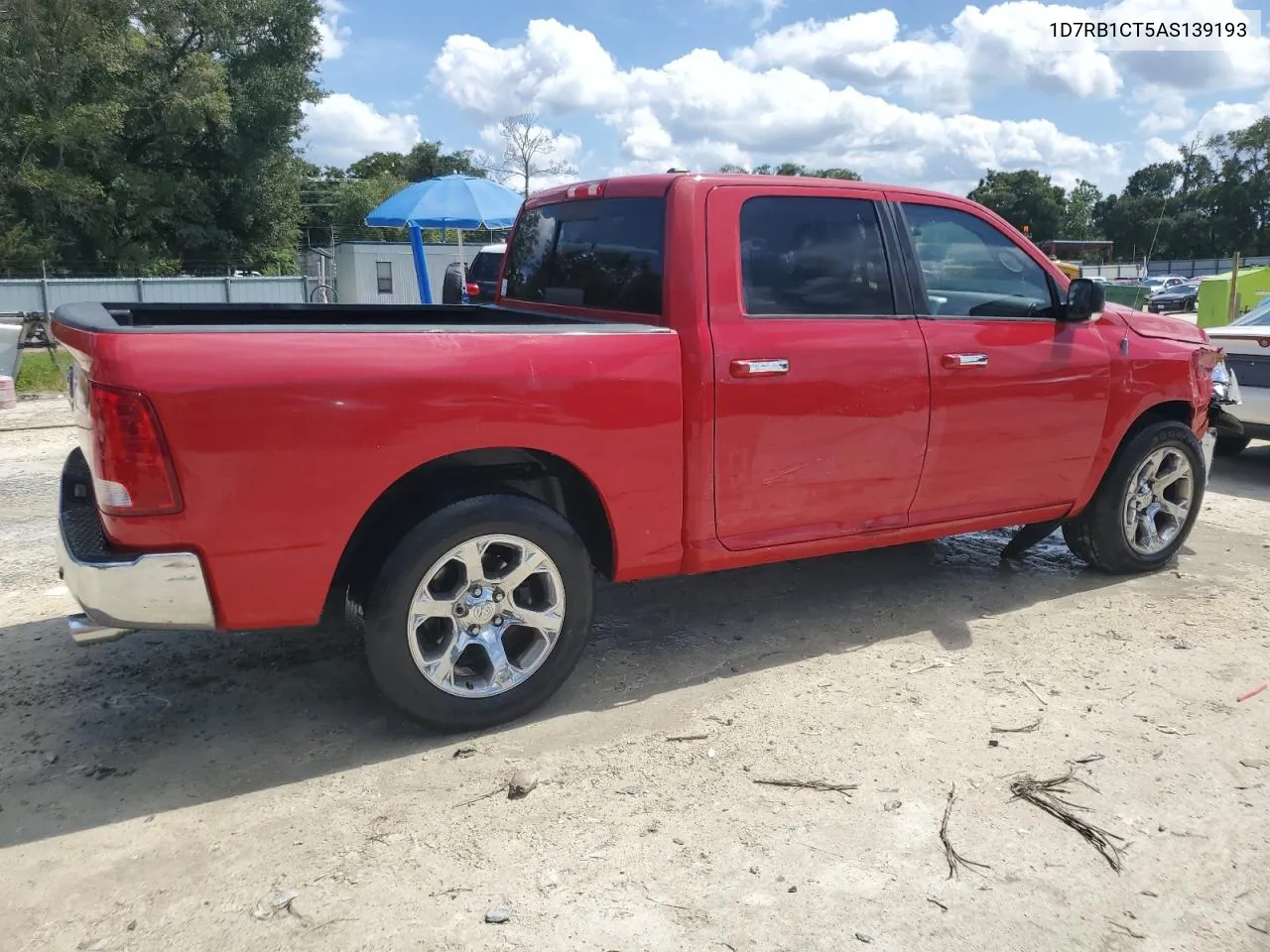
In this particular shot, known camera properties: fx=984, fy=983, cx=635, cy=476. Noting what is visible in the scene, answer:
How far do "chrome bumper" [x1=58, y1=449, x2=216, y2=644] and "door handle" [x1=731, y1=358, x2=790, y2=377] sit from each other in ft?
6.25

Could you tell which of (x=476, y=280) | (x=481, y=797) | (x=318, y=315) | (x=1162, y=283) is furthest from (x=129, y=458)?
(x=1162, y=283)

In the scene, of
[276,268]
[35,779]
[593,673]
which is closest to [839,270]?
[593,673]

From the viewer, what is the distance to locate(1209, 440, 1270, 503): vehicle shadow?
24.1 ft

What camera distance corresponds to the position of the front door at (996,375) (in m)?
4.17

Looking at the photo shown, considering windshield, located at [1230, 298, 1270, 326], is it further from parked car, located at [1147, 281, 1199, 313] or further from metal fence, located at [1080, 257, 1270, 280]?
metal fence, located at [1080, 257, 1270, 280]

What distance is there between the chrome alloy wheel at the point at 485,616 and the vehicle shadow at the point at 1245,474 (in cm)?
601

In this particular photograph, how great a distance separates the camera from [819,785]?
309 centimetres

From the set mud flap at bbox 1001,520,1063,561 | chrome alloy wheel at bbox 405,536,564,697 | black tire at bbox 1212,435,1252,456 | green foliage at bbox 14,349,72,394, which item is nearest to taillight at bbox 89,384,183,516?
chrome alloy wheel at bbox 405,536,564,697

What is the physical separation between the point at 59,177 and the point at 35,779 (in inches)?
1205

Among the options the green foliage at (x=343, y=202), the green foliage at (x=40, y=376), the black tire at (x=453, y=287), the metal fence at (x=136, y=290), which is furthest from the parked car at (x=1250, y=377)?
the green foliage at (x=343, y=202)

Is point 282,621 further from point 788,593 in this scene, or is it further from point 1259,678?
point 1259,678

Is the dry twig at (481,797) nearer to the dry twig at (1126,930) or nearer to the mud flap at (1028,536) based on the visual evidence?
the dry twig at (1126,930)

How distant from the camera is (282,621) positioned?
9.95 ft

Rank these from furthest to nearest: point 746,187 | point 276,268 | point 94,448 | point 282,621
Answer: point 276,268 → point 746,187 → point 282,621 → point 94,448
